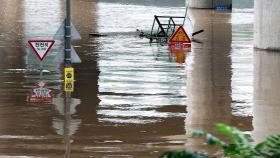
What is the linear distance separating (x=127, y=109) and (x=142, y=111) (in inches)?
14.6

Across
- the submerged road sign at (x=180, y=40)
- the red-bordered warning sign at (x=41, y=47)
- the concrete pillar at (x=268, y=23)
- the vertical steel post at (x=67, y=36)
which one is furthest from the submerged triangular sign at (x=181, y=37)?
the vertical steel post at (x=67, y=36)

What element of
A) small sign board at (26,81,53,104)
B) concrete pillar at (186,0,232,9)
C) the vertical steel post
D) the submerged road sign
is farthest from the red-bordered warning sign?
concrete pillar at (186,0,232,9)

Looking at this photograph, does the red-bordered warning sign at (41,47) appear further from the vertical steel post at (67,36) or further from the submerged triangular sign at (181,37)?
the submerged triangular sign at (181,37)

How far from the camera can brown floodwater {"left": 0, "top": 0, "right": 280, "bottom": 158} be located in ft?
43.8

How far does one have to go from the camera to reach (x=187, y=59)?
28.8 m

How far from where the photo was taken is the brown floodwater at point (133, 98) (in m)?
13.4

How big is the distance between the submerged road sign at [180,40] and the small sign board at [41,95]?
1325 cm

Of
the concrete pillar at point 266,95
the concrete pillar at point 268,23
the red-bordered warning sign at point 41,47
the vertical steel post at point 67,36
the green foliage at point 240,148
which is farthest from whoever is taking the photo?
the concrete pillar at point 268,23

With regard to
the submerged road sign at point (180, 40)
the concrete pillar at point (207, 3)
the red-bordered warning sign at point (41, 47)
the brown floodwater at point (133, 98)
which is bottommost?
the brown floodwater at point (133, 98)

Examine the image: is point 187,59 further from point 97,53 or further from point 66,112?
point 66,112

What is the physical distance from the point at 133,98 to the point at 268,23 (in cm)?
1363

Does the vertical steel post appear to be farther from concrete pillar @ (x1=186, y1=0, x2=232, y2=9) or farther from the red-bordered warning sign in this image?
concrete pillar @ (x1=186, y1=0, x2=232, y2=9)

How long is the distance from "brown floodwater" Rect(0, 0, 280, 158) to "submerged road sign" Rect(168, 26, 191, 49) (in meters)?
0.57

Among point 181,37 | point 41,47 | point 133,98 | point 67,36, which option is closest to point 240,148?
point 67,36
